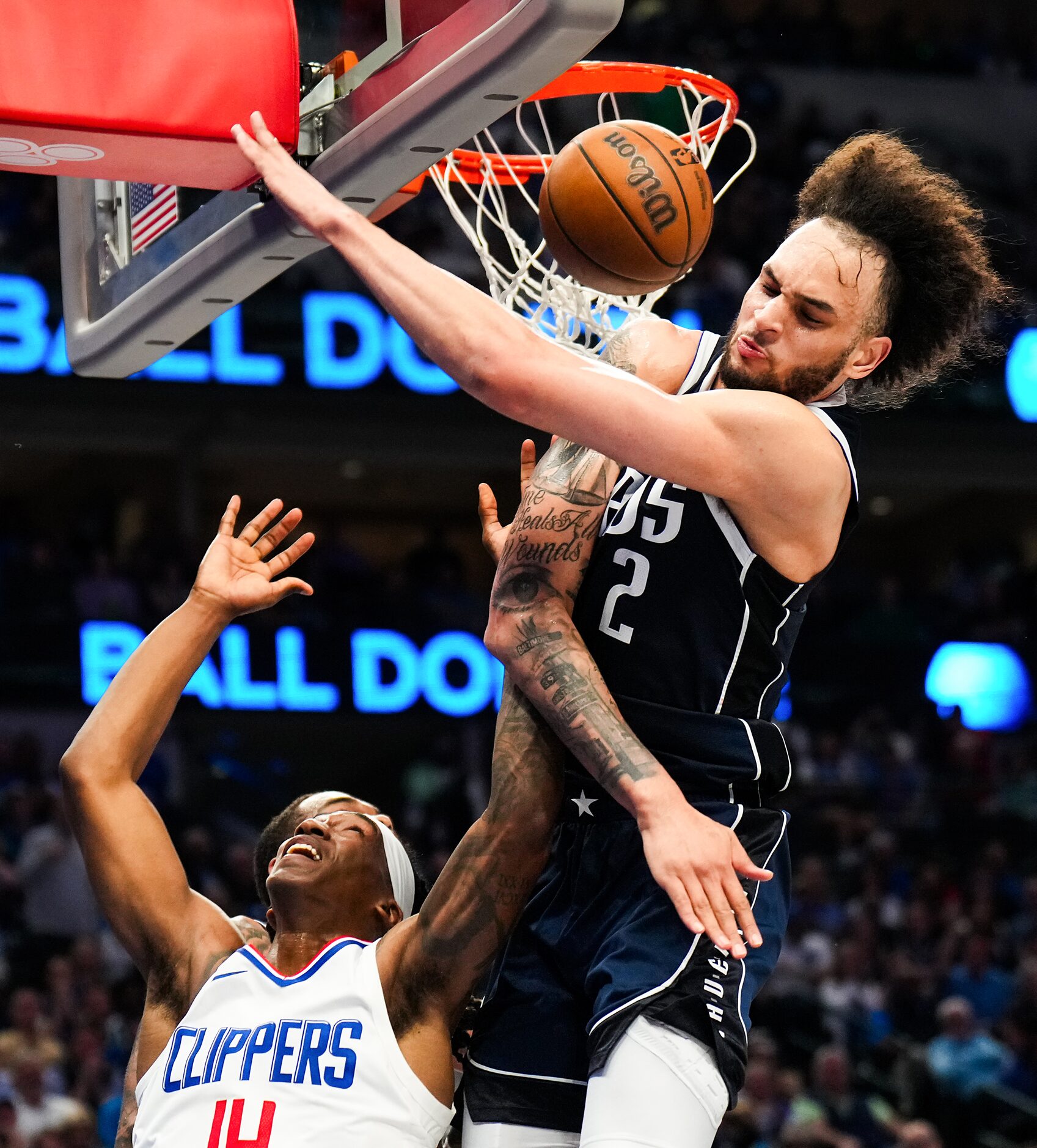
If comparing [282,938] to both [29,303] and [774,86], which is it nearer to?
[29,303]

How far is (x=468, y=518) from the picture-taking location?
19016mm

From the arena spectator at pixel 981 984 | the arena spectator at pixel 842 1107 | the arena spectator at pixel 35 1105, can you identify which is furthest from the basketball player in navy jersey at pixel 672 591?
the arena spectator at pixel 981 984

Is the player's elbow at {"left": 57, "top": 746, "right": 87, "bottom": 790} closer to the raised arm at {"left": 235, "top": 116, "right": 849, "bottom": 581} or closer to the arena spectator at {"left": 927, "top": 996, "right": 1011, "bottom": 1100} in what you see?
the raised arm at {"left": 235, "top": 116, "right": 849, "bottom": 581}

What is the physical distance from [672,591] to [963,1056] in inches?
326

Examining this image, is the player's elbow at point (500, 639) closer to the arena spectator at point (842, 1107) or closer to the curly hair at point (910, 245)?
the curly hair at point (910, 245)

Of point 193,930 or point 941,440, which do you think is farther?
point 941,440

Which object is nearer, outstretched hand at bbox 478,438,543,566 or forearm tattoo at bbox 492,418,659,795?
forearm tattoo at bbox 492,418,659,795

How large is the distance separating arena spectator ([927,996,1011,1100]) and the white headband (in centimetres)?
714

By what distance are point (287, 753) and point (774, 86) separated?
314 inches

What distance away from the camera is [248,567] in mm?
4023

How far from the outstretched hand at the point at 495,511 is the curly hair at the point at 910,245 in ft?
2.42

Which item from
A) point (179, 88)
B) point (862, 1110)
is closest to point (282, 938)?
point (179, 88)

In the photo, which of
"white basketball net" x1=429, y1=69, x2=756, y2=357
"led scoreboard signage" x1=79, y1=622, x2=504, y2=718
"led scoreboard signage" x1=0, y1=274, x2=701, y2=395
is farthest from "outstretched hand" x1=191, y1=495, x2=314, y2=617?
"led scoreboard signage" x1=0, y1=274, x2=701, y2=395

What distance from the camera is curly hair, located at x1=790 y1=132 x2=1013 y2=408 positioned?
323cm
